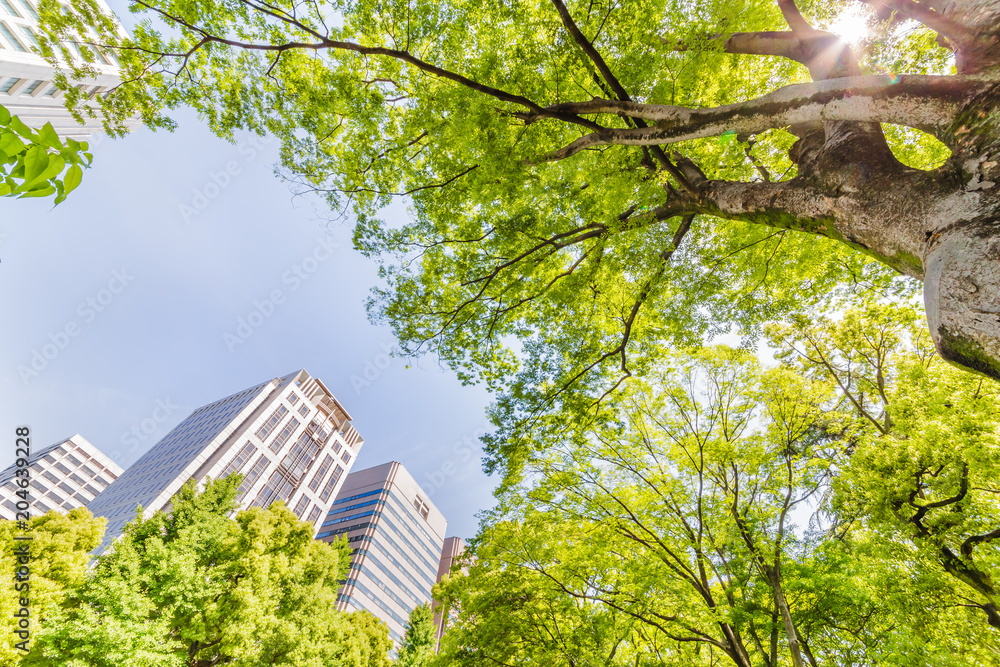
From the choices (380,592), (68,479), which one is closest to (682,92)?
(380,592)

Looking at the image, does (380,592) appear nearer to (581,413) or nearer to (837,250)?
(581,413)

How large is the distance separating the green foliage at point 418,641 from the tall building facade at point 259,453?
835 inches

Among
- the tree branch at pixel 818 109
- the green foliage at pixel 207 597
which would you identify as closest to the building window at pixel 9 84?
the green foliage at pixel 207 597

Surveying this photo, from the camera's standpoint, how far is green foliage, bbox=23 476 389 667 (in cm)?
890

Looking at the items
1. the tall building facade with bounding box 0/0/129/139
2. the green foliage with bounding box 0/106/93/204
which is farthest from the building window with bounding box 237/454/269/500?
the green foliage with bounding box 0/106/93/204

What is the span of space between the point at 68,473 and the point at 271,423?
50166mm

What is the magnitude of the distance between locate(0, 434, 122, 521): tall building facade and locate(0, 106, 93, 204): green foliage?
81.4 meters

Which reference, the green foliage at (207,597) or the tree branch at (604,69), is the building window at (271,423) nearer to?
the green foliage at (207,597)

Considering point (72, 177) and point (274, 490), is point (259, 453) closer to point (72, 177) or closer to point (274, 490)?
point (274, 490)

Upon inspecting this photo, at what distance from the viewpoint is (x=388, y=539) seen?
4875 centimetres

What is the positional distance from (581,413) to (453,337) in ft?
8.70

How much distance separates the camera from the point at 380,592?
43.9 meters

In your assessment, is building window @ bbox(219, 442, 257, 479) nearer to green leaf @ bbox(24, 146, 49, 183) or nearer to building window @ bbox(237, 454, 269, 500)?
building window @ bbox(237, 454, 269, 500)

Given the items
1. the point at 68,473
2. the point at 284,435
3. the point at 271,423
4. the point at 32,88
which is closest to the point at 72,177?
the point at 32,88
